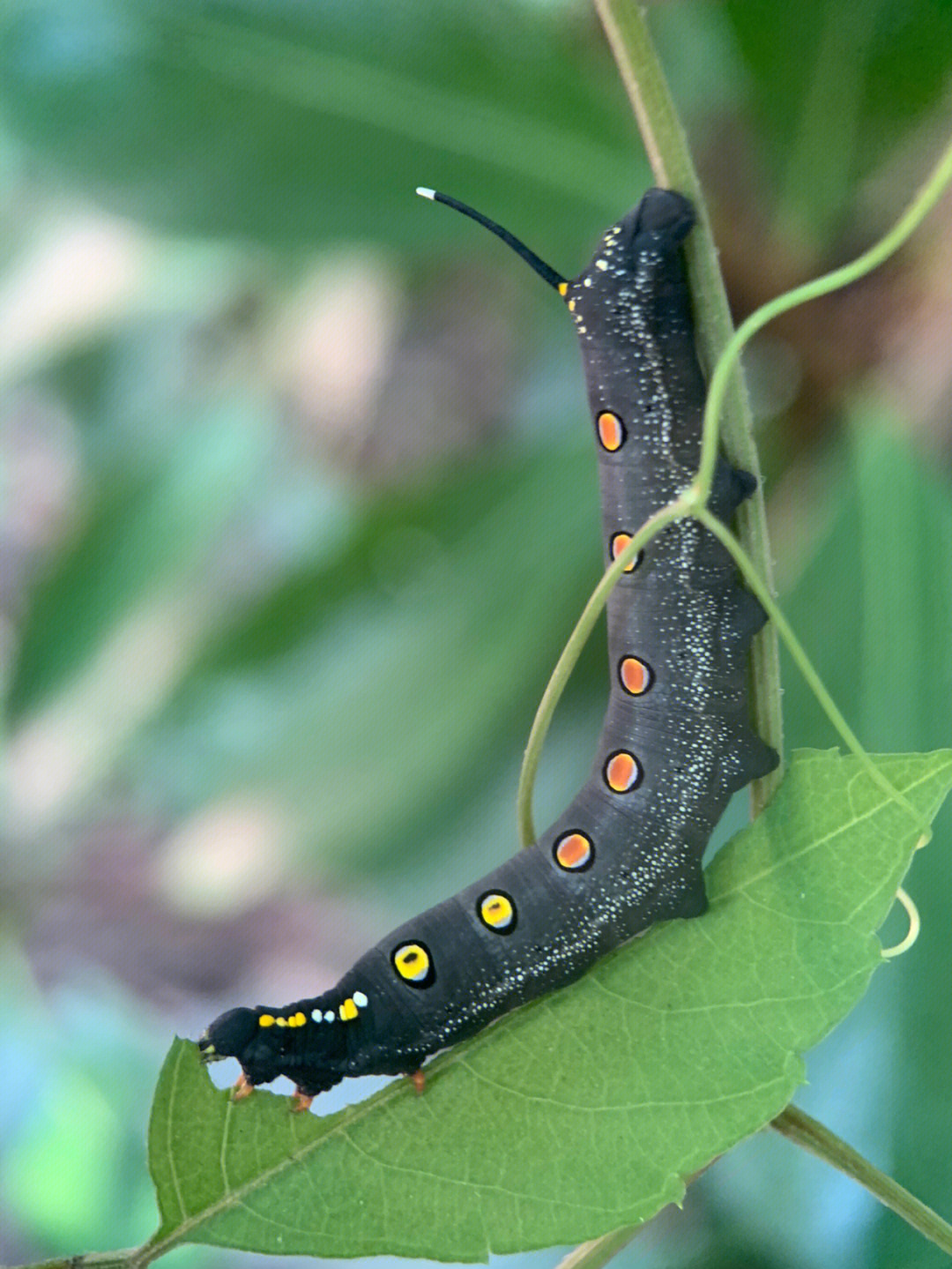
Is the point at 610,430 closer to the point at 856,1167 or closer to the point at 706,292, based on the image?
the point at 706,292

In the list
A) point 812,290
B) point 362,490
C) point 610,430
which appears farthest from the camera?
point 362,490

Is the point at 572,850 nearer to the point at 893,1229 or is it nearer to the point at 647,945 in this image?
the point at 647,945

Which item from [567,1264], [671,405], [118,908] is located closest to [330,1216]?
[567,1264]

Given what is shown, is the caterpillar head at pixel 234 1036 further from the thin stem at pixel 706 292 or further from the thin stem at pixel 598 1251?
the thin stem at pixel 706 292

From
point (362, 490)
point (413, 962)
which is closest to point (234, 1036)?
point (413, 962)

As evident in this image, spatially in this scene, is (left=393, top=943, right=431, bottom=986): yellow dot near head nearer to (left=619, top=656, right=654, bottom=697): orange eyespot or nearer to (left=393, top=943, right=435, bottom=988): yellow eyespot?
(left=393, top=943, right=435, bottom=988): yellow eyespot

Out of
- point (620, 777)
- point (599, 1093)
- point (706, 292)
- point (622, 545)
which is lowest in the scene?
point (599, 1093)

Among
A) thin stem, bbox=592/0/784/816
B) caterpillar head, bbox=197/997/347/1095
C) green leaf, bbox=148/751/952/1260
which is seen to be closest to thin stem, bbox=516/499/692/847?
thin stem, bbox=592/0/784/816
